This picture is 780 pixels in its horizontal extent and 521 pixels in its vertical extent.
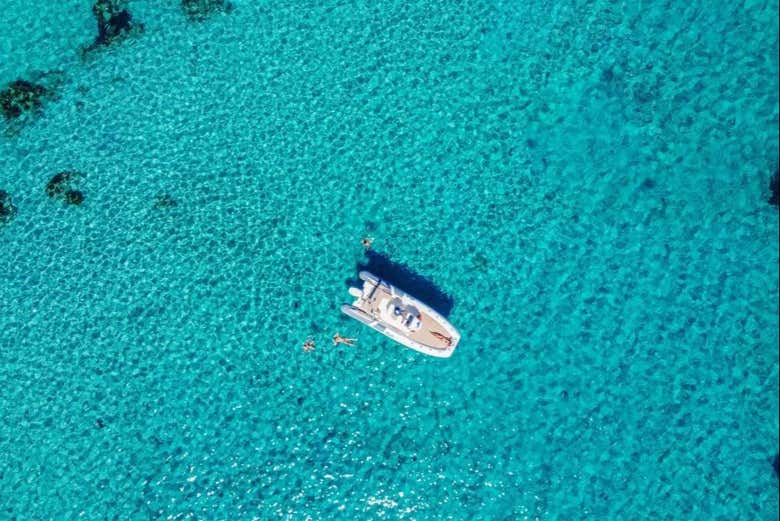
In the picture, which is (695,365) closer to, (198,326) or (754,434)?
(754,434)

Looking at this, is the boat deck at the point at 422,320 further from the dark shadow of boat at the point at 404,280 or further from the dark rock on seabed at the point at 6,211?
the dark rock on seabed at the point at 6,211

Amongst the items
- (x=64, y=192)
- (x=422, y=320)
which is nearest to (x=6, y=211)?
(x=64, y=192)

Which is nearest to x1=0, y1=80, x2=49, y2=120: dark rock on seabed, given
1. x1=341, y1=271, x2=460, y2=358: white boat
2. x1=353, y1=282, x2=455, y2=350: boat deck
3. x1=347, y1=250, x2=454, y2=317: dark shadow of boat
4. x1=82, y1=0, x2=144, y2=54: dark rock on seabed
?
x1=82, y1=0, x2=144, y2=54: dark rock on seabed

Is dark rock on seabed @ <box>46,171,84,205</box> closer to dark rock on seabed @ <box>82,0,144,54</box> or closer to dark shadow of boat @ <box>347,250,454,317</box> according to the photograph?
dark rock on seabed @ <box>82,0,144,54</box>

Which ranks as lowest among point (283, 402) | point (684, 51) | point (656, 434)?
point (283, 402)

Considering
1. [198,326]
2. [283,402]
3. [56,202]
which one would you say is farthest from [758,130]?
[56,202]

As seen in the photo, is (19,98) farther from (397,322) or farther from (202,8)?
(397,322)
